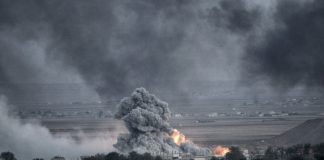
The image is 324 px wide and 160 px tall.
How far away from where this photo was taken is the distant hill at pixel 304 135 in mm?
117438

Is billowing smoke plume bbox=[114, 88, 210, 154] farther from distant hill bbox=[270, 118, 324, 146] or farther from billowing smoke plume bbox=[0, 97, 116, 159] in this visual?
distant hill bbox=[270, 118, 324, 146]

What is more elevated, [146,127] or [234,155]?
[146,127]

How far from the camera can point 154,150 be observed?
343 feet

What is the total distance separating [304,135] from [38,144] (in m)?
31.1

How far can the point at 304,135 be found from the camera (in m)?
121

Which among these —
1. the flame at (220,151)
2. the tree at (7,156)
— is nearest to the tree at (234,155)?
the flame at (220,151)

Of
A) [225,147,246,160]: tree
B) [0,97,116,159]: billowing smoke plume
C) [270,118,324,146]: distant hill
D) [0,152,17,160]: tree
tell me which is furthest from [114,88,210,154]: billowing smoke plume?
[270,118,324,146]: distant hill

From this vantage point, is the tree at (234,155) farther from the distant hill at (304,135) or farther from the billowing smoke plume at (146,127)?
the distant hill at (304,135)

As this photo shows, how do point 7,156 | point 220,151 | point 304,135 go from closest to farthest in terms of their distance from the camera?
point 7,156 < point 220,151 < point 304,135


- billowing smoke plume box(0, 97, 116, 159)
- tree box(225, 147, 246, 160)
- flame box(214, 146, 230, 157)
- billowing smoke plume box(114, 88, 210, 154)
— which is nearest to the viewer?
tree box(225, 147, 246, 160)

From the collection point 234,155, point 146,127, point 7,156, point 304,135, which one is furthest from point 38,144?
point 304,135

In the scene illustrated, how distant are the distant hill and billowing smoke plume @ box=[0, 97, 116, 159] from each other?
67.8 ft

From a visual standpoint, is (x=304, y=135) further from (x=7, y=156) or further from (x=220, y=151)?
(x=7, y=156)

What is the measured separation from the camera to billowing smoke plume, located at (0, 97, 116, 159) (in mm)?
114250
